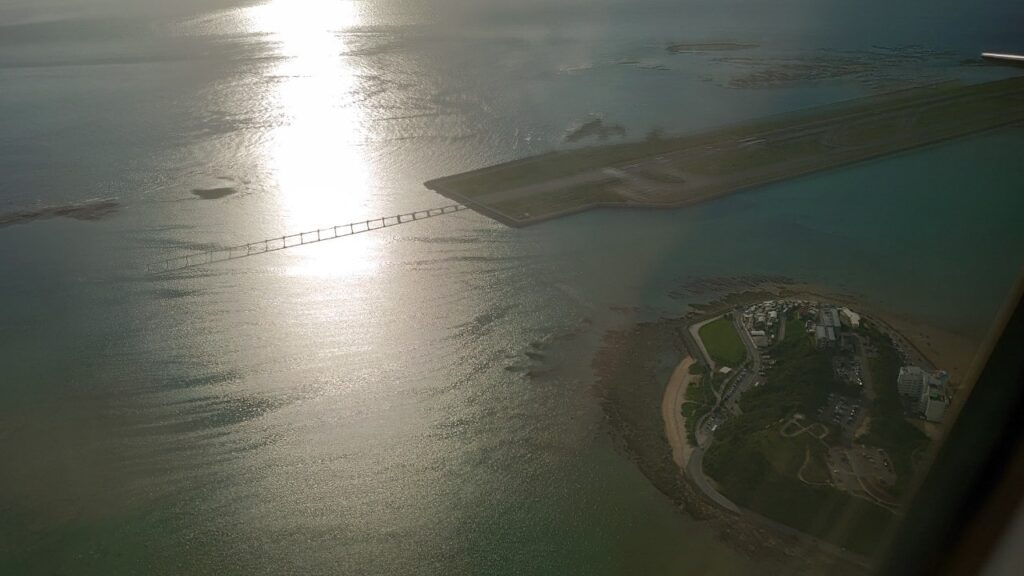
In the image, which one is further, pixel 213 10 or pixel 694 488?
pixel 213 10

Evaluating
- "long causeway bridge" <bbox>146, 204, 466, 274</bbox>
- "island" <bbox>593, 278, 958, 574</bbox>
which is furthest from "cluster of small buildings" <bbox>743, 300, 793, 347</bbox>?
"long causeway bridge" <bbox>146, 204, 466, 274</bbox>

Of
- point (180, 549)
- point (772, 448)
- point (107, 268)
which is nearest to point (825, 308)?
point (772, 448)

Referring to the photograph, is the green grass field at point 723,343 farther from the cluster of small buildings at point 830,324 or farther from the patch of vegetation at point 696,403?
the cluster of small buildings at point 830,324

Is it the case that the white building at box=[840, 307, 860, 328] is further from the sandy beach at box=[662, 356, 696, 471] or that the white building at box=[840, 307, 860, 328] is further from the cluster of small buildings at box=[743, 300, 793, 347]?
the sandy beach at box=[662, 356, 696, 471]

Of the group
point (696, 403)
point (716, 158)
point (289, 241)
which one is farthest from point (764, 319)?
point (289, 241)

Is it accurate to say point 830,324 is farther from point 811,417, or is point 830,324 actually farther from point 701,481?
point 701,481

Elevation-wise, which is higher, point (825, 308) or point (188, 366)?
point (825, 308)

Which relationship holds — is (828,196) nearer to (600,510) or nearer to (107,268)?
(600,510)
